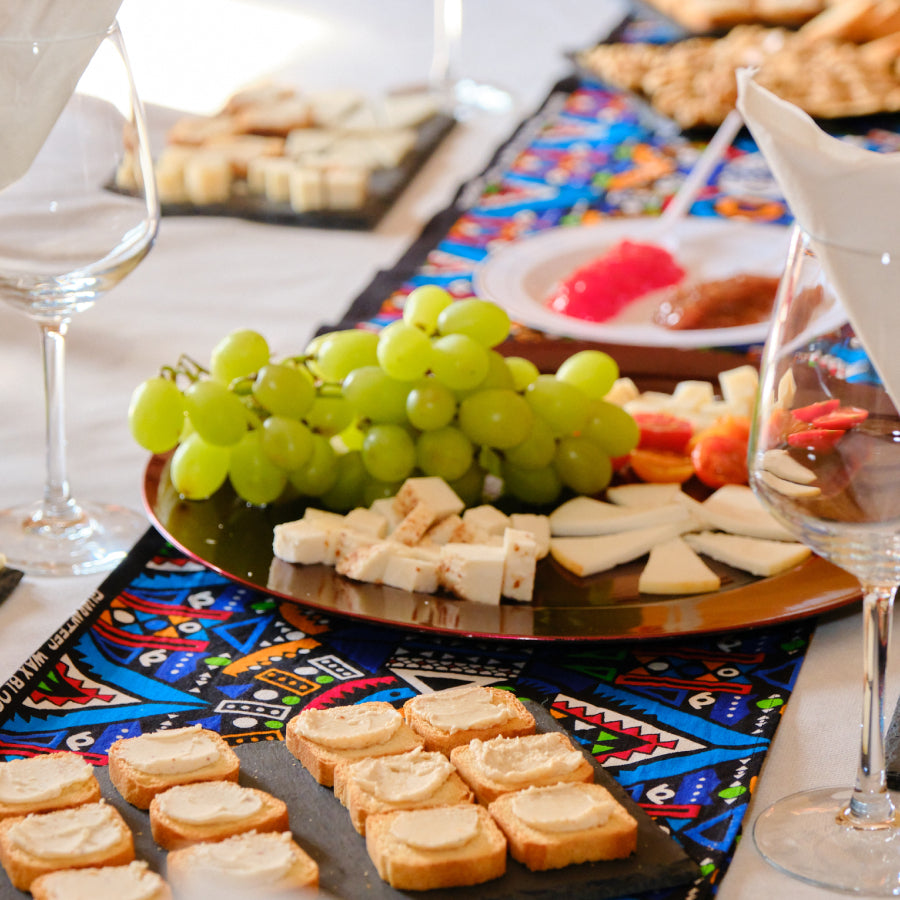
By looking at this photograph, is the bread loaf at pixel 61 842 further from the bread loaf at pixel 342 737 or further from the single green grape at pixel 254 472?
the single green grape at pixel 254 472

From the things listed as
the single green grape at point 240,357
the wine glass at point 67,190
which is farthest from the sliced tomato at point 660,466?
the wine glass at point 67,190

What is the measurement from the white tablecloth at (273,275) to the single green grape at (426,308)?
0.29 m

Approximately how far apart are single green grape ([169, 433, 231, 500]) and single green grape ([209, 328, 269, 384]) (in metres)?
0.06

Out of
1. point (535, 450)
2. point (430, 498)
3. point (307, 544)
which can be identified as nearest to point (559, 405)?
point (535, 450)

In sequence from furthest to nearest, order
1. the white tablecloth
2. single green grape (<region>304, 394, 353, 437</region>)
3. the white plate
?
the white plate
single green grape (<region>304, 394, 353, 437</region>)
the white tablecloth

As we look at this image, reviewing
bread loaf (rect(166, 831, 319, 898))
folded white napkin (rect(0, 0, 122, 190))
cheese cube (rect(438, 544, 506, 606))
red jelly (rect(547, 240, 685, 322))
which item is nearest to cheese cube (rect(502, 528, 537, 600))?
cheese cube (rect(438, 544, 506, 606))

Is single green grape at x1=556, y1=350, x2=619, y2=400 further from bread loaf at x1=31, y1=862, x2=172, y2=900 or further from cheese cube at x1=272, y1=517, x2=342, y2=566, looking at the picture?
bread loaf at x1=31, y1=862, x2=172, y2=900

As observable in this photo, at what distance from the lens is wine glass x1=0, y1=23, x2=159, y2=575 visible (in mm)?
840

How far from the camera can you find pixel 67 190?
34.7 inches

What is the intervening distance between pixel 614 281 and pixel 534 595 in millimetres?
697

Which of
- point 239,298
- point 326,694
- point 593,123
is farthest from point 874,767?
point 593,123

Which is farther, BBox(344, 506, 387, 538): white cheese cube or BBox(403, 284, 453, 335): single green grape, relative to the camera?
BBox(403, 284, 453, 335): single green grape

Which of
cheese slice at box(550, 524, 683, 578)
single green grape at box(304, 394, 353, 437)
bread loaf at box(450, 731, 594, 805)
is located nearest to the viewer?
bread loaf at box(450, 731, 594, 805)

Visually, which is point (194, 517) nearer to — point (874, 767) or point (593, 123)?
point (874, 767)
